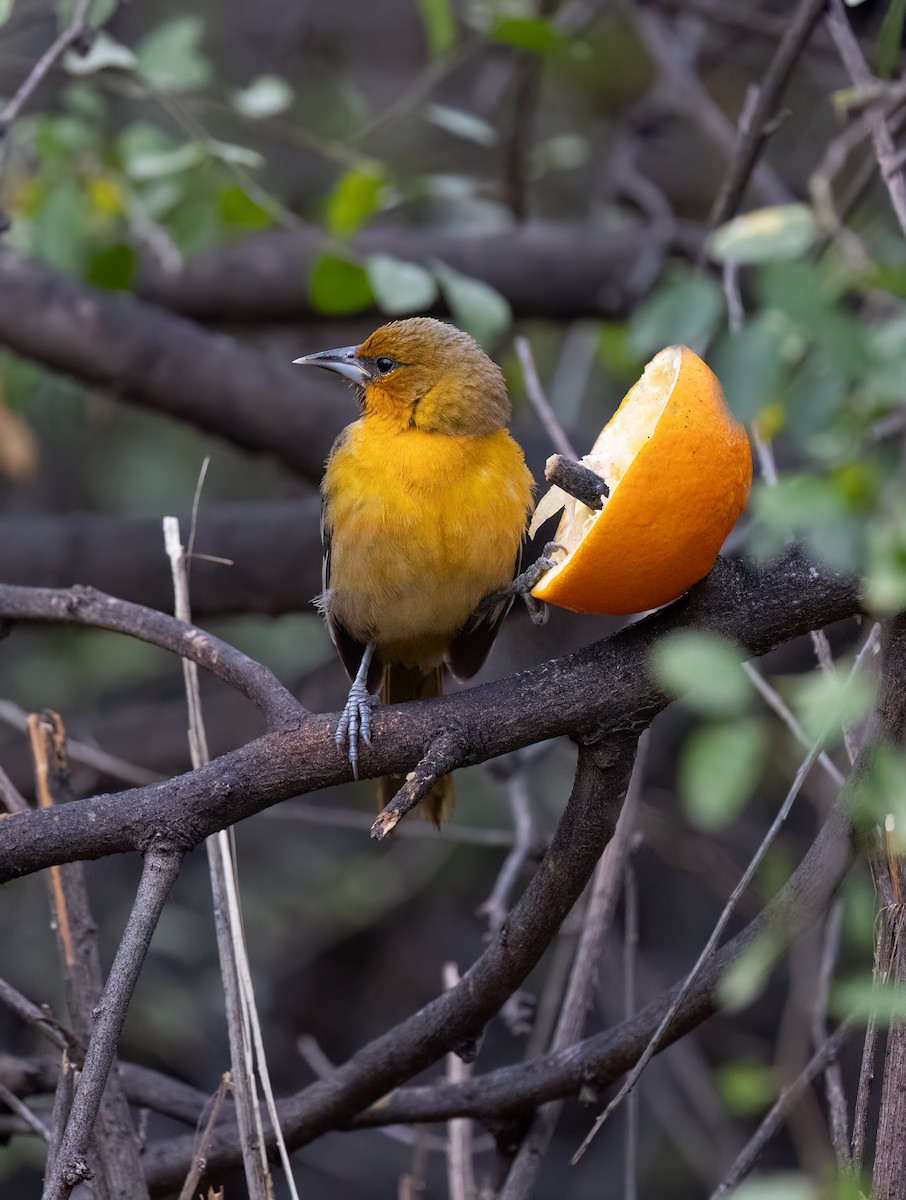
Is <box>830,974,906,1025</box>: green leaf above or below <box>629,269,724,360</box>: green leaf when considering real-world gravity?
below

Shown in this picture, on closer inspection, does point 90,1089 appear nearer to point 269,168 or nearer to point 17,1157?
point 17,1157

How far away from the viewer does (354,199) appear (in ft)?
12.7

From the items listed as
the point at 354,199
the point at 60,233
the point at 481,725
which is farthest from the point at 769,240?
the point at 60,233

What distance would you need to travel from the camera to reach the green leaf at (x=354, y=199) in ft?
12.6

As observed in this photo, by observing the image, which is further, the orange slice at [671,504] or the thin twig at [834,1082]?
the thin twig at [834,1082]

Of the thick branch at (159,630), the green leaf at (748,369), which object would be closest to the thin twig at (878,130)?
the green leaf at (748,369)

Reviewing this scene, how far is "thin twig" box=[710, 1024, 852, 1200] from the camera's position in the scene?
2.04m

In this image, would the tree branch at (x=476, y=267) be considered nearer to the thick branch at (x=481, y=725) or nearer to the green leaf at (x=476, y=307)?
the green leaf at (x=476, y=307)

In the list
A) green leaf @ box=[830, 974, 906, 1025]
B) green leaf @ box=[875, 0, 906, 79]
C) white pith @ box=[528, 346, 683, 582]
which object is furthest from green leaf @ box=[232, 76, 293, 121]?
green leaf @ box=[830, 974, 906, 1025]

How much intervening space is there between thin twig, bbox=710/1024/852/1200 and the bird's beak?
6.17 feet

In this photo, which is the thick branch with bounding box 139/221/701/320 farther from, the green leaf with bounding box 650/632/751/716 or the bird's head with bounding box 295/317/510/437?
the green leaf with bounding box 650/632/751/716

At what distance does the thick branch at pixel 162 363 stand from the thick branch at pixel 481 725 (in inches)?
114

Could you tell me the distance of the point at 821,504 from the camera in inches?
58.6

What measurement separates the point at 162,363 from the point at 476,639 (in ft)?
6.30
